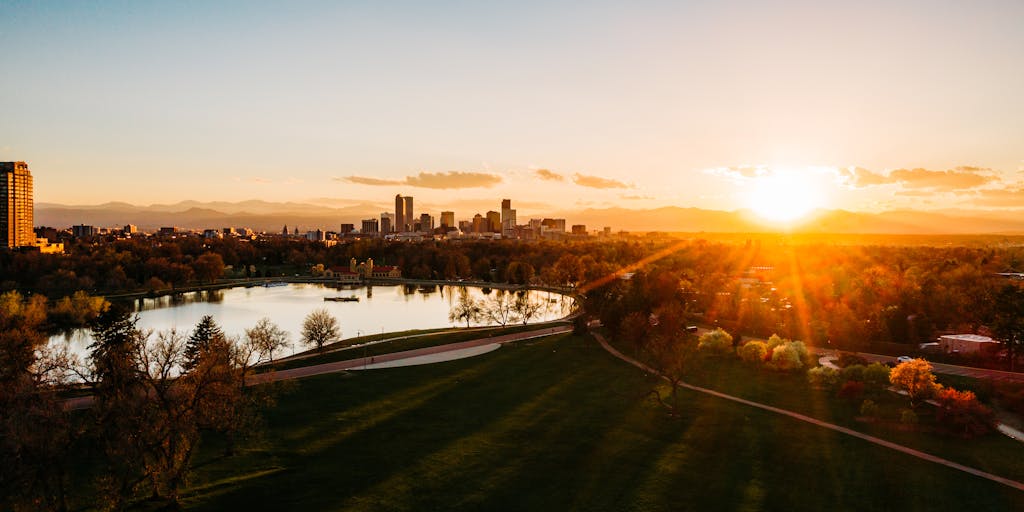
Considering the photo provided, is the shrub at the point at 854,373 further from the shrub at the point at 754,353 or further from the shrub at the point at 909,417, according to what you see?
the shrub at the point at 754,353

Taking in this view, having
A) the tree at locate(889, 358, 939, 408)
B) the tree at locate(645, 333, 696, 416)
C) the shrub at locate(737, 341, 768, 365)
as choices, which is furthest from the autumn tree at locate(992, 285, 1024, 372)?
the tree at locate(645, 333, 696, 416)

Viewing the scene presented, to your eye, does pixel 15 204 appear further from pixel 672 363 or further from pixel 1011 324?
pixel 1011 324

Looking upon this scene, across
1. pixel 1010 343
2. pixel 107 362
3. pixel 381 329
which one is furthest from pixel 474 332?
pixel 1010 343

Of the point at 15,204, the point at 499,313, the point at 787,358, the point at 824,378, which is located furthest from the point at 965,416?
the point at 15,204

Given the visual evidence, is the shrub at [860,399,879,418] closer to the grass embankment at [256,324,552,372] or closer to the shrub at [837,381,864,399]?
the shrub at [837,381,864,399]

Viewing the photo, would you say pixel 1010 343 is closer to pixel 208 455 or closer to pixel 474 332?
pixel 474 332

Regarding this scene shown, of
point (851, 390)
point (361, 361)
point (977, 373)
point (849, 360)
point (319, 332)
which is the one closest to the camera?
point (851, 390)
